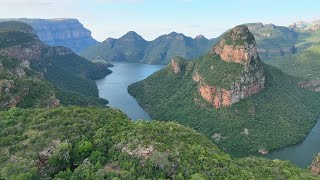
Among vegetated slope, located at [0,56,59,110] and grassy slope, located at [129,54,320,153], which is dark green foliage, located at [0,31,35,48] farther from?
vegetated slope, located at [0,56,59,110]

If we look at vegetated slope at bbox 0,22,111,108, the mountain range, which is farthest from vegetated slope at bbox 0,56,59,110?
vegetated slope at bbox 0,22,111,108

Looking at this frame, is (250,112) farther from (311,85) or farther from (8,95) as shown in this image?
(8,95)

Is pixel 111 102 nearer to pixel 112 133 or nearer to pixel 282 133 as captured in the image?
pixel 282 133

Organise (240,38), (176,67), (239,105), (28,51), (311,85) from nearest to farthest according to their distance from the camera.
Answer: (239,105) < (240,38) < (311,85) < (28,51) < (176,67)

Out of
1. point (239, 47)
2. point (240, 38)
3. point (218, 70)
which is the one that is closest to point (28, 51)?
point (218, 70)

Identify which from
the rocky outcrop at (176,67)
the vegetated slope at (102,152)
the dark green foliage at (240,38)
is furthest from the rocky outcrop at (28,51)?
the vegetated slope at (102,152)

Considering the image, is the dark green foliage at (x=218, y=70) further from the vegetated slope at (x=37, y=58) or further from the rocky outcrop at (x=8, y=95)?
the rocky outcrop at (x=8, y=95)

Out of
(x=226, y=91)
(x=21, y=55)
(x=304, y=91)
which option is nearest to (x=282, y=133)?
(x=226, y=91)
